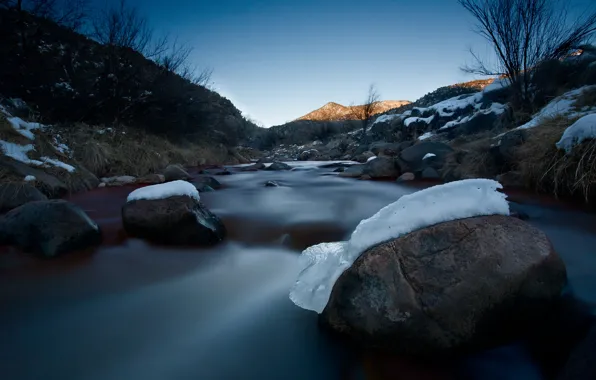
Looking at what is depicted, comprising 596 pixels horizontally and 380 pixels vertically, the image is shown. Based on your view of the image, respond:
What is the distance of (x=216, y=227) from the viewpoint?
8.95 ft

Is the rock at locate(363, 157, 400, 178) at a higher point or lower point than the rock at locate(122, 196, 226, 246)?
lower

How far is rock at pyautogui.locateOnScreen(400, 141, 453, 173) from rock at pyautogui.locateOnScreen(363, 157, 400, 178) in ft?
1.08

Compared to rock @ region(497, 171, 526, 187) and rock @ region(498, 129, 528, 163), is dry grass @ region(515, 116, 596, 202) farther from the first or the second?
rock @ region(498, 129, 528, 163)

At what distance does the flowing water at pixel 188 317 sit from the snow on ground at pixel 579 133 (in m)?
0.90

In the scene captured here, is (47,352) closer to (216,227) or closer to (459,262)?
(216,227)

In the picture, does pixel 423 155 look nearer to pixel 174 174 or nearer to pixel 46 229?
pixel 174 174

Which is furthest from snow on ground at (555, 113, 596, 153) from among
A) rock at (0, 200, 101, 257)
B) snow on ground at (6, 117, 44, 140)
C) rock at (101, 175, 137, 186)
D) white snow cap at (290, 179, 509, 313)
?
snow on ground at (6, 117, 44, 140)

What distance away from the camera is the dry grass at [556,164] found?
307 centimetres

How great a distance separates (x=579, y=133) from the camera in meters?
3.15

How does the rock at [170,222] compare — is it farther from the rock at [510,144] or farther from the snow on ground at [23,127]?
the rock at [510,144]

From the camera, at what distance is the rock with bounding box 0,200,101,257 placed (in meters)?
2.16

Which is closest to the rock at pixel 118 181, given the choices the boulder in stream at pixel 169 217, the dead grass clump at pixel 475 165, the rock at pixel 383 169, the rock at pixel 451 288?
the boulder in stream at pixel 169 217

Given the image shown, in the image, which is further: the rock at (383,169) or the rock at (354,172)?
the rock at (354,172)

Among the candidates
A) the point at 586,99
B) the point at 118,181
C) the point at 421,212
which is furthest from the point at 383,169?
the point at 421,212
